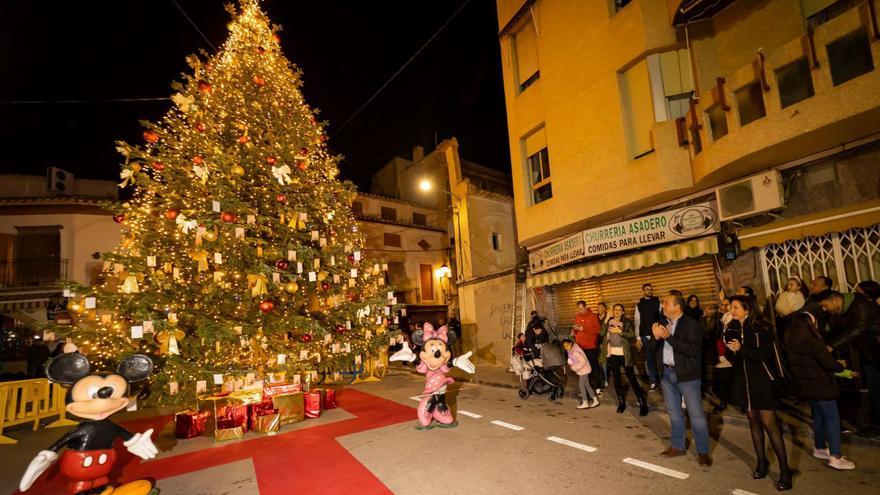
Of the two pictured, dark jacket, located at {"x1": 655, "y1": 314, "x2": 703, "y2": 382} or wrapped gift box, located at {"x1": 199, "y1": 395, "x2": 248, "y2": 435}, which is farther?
wrapped gift box, located at {"x1": 199, "y1": 395, "x2": 248, "y2": 435}

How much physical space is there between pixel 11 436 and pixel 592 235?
13.4 metres

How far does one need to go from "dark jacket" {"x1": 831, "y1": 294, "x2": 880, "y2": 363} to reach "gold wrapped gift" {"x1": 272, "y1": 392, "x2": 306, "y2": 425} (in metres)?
8.24

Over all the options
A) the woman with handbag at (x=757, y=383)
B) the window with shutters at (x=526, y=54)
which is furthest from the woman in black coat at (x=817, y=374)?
the window with shutters at (x=526, y=54)

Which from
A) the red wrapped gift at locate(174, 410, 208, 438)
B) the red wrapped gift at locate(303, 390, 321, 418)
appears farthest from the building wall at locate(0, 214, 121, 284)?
the red wrapped gift at locate(303, 390, 321, 418)

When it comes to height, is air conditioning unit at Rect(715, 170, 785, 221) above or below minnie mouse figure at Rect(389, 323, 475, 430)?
above

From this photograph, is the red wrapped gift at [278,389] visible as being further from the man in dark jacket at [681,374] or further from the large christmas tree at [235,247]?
the man in dark jacket at [681,374]

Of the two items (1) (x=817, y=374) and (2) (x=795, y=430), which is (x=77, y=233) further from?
(2) (x=795, y=430)

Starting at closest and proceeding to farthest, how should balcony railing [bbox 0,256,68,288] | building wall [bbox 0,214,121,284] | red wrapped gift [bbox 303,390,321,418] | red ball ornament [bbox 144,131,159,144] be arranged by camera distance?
red ball ornament [bbox 144,131,159,144], red wrapped gift [bbox 303,390,321,418], balcony railing [bbox 0,256,68,288], building wall [bbox 0,214,121,284]

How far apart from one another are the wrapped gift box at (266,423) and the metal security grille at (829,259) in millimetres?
9451

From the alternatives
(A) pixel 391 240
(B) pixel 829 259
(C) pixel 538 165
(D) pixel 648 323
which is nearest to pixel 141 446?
(D) pixel 648 323

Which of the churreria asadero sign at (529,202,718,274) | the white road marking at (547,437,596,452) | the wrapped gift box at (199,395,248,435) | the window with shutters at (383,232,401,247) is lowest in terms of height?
the white road marking at (547,437,596,452)

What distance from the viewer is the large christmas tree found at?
6.36 meters

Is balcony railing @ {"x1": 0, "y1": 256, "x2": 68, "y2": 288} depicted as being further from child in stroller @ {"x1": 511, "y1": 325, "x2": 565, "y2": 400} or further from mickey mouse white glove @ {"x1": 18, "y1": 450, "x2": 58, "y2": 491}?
child in stroller @ {"x1": 511, "y1": 325, "x2": 565, "y2": 400}

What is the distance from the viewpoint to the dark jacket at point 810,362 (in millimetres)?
3938
